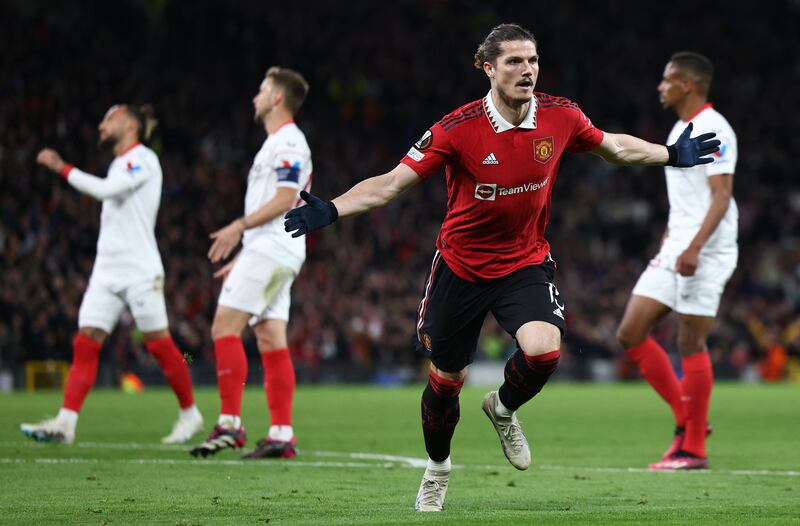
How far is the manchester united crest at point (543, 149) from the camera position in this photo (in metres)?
5.86

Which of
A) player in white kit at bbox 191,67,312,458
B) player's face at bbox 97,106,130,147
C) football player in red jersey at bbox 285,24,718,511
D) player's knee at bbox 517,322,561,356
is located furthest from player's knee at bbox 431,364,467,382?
player's face at bbox 97,106,130,147

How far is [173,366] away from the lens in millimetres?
9828

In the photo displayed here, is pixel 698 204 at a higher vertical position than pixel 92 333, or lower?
higher

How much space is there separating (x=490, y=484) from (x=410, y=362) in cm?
1893

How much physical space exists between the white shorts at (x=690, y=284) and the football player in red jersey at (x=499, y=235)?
99.0 inches

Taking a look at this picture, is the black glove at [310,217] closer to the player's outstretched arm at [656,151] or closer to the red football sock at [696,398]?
the player's outstretched arm at [656,151]

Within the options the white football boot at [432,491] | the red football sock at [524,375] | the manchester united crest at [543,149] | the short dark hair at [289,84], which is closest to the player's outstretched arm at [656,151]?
the manchester united crest at [543,149]

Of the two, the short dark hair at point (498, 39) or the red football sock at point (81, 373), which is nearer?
the short dark hair at point (498, 39)

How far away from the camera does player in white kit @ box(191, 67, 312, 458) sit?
8.59 meters

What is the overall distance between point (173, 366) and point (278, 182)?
197 cm

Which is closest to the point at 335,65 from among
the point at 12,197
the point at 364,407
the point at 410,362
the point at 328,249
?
the point at 328,249

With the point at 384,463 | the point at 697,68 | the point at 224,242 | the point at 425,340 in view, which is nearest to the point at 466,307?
the point at 425,340

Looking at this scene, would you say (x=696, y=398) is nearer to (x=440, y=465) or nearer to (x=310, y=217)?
(x=440, y=465)

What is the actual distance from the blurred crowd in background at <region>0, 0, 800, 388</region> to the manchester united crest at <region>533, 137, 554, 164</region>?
15368 mm
